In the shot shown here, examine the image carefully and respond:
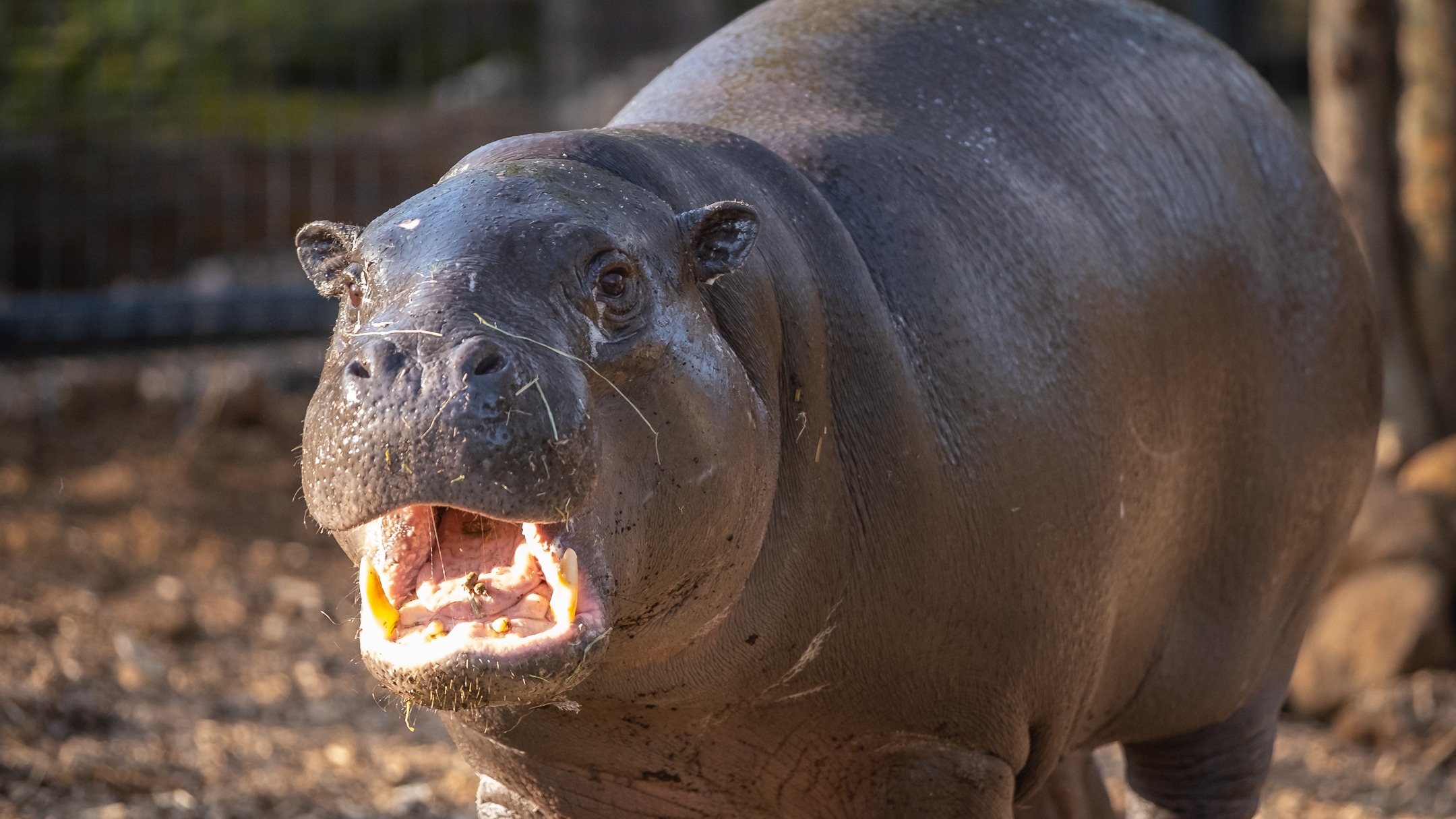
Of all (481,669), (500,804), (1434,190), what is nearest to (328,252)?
(481,669)

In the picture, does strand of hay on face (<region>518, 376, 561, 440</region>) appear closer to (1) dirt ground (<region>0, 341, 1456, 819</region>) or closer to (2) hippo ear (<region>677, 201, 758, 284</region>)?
(2) hippo ear (<region>677, 201, 758, 284</region>)

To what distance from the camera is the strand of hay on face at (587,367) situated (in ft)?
6.98

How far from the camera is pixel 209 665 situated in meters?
5.53

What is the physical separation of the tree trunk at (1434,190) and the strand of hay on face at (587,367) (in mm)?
5301

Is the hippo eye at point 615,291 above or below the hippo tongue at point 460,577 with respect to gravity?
above

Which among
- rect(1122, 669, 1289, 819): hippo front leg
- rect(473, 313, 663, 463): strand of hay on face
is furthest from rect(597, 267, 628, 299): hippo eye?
rect(1122, 669, 1289, 819): hippo front leg

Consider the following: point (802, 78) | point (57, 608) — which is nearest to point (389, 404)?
point (802, 78)

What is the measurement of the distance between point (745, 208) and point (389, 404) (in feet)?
1.92

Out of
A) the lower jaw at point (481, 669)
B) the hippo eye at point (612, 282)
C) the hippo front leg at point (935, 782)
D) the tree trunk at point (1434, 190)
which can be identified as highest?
the hippo eye at point (612, 282)

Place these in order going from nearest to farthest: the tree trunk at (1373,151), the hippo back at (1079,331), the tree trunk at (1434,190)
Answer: the hippo back at (1079,331), the tree trunk at (1373,151), the tree trunk at (1434,190)

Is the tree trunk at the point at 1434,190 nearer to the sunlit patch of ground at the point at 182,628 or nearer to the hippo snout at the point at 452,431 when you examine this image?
the sunlit patch of ground at the point at 182,628

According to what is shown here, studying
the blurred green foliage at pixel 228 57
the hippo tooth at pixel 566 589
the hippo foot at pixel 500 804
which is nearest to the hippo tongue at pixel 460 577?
the hippo tooth at pixel 566 589

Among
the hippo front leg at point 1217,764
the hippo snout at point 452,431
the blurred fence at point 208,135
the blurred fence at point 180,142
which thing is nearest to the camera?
the hippo snout at point 452,431

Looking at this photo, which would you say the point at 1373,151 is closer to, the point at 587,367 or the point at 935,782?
the point at 935,782
